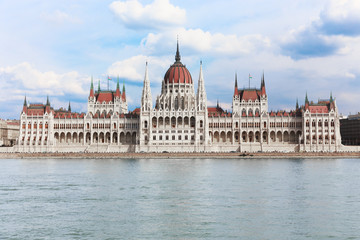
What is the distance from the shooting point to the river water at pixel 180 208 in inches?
1371

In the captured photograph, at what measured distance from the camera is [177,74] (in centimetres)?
15625

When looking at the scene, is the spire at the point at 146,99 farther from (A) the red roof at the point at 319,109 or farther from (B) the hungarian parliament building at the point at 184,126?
(A) the red roof at the point at 319,109

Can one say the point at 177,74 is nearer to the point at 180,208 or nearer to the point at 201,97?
the point at 201,97

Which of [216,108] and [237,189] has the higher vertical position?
[216,108]

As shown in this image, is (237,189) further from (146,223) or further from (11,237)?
(11,237)

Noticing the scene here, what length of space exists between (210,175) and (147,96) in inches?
3029

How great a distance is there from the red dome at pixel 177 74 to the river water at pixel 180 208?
89469mm

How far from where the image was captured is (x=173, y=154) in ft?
429

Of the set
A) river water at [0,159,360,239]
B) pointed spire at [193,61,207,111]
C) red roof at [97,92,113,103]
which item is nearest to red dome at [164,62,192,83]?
pointed spire at [193,61,207,111]

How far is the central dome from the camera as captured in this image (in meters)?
155

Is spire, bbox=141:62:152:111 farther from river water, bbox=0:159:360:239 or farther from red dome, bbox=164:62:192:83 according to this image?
river water, bbox=0:159:360:239

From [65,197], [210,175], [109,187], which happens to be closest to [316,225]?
[65,197]

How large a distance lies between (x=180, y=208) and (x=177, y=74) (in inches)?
4516

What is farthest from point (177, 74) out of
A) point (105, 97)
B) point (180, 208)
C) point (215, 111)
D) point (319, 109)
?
point (180, 208)
